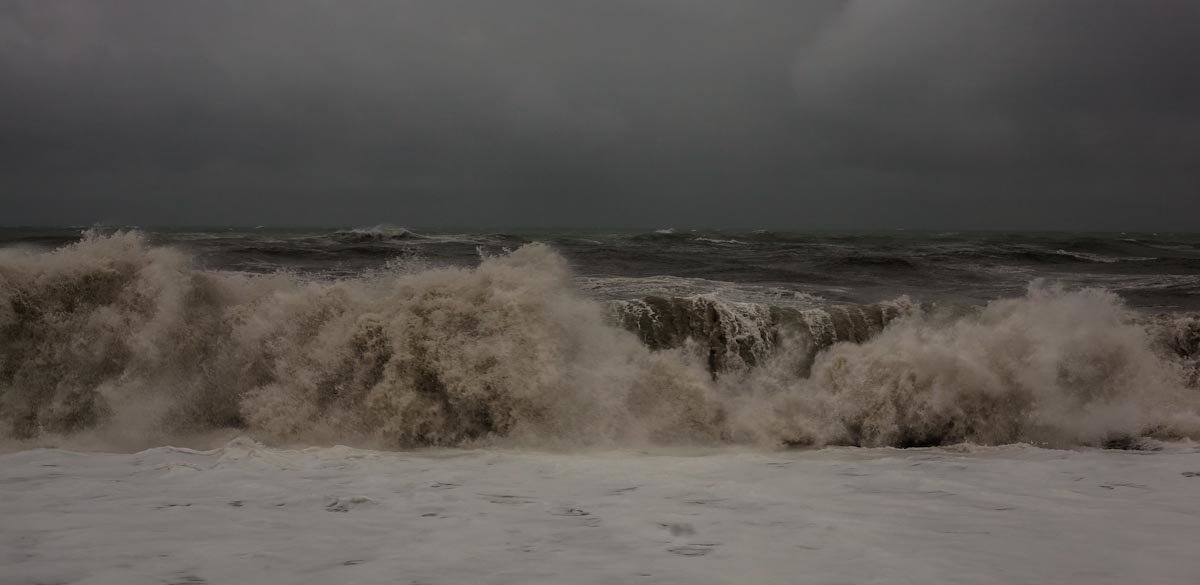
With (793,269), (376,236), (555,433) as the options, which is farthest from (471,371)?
(376,236)

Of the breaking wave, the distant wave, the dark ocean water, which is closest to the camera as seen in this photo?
the breaking wave

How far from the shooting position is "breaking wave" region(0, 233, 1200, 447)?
6.14 metres

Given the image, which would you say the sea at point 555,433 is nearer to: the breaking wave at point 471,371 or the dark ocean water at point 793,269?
the breaking wave at point 471,371

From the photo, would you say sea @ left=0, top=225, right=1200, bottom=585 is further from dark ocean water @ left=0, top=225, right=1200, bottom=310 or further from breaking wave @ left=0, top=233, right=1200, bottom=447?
dark ocean water @ left=0, top=225, right=1200, bottom=310

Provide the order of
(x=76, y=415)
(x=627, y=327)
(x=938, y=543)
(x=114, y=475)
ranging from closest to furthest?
1. (x=938, y=543)
2. (x=114, y=475)
3. (x=76, y=415)
4. (x=627, y=327)

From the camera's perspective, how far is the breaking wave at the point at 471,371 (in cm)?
614

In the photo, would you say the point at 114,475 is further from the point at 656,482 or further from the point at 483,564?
the point at 656,482

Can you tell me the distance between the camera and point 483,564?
10.5ft

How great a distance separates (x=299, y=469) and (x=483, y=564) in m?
2.13

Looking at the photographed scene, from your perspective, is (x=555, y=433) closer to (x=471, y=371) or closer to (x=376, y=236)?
(x=471, y=371)

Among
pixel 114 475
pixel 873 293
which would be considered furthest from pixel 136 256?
pixel 873 293

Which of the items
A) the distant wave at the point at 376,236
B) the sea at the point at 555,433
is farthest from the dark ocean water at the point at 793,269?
the sea at the point at 555,433

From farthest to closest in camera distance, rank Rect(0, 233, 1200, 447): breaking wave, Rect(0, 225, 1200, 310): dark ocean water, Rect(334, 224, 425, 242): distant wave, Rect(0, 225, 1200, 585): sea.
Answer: Rect(334, 224, 425, 242): distant wave < Rect(0, 225, 1200, 310): dark ocean water < Rect(0, 233, 1200, 447): breaking wave < Rect(0, 225, 1200, 585): sea

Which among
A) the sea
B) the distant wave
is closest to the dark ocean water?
the distant wave
